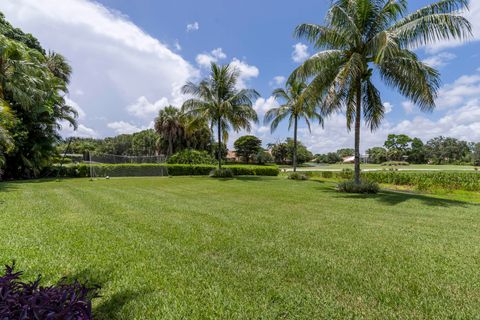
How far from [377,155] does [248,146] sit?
37.8 meters

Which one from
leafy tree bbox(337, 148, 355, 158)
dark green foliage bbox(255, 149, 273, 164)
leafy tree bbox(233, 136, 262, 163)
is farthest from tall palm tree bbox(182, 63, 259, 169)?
leafy tree bbox(337, 148, 355, 158)

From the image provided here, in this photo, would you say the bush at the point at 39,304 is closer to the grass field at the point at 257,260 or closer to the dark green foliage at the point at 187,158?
the grass field at the point at 257,260

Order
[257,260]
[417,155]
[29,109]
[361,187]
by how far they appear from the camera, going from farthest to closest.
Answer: [417,155]
[29,109]
[361,187]
[257,260]

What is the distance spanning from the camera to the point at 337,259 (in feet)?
11.1

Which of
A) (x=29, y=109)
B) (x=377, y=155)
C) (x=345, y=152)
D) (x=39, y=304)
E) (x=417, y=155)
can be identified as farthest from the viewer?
(x=345, y=152)

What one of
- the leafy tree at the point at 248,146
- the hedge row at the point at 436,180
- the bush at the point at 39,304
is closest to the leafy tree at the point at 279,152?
the leafy tree at the point at 248,146

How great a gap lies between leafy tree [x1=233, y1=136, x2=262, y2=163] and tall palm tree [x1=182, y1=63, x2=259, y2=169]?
104 ft

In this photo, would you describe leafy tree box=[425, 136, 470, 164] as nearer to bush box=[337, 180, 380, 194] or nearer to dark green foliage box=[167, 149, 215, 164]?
dark green foliage box=[167, 149, 215, 164]

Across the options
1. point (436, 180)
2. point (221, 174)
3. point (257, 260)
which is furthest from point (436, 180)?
point (257, 260)

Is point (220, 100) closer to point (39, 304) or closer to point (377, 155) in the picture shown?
point (39, 304)

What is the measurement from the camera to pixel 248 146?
50406 mm

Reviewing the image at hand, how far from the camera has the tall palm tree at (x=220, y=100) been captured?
17656mm

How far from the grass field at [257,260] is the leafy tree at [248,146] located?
1736 inches

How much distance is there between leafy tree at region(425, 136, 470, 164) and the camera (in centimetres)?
6137
